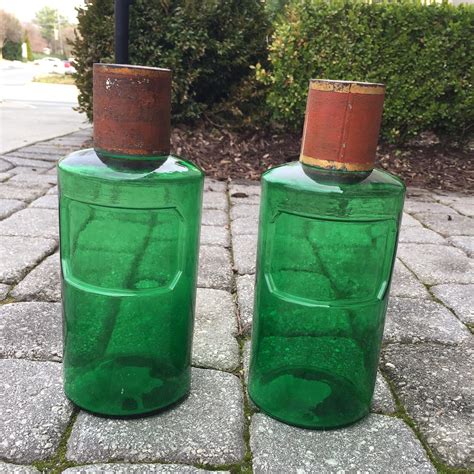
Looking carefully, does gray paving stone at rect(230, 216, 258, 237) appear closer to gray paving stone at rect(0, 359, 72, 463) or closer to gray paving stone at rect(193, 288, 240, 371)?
gray paving stone at rect(193, 288, 240, 371)

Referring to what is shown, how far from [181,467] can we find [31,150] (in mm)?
4999

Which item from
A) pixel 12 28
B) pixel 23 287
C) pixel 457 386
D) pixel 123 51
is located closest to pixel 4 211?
pixel 23 287

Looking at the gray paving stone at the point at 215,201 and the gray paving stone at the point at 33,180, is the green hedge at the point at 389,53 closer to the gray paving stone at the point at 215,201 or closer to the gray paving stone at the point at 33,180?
the gray paving stone at the point at 215,201

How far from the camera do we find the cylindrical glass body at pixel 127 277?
124cm

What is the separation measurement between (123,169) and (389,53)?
13.8ft

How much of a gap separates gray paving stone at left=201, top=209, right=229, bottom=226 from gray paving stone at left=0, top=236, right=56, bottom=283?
99cm

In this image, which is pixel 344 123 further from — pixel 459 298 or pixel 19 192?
pixel 19 192

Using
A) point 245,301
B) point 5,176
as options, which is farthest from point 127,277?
point 5,176

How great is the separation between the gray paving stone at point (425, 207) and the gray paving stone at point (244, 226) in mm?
1321

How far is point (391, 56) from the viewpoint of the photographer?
4812 millimetres

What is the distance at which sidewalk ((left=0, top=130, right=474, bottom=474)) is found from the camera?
4.06 feet

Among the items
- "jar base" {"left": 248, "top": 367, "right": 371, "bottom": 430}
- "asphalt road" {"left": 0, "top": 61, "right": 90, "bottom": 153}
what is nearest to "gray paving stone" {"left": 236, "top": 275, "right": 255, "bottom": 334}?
"jar base" {"left": 248, "top": 367, "right": 371, "bottom": 430}

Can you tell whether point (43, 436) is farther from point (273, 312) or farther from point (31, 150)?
point (31, 150)

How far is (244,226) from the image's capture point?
10.8 ft
